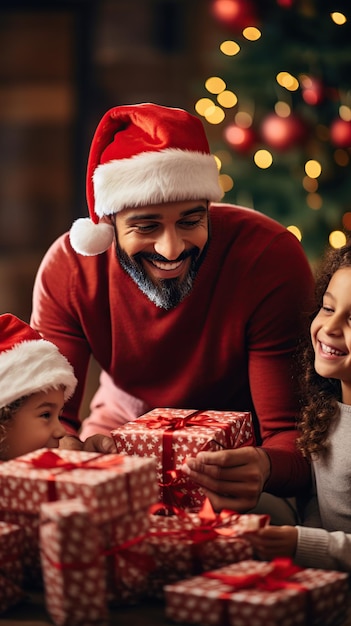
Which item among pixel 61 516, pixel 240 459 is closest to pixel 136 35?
pixel 240 459

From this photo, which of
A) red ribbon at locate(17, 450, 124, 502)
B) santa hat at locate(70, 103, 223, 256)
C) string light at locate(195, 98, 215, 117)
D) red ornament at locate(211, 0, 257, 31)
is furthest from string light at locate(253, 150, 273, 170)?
red ribbon at locate(17, 450, 124, 502)

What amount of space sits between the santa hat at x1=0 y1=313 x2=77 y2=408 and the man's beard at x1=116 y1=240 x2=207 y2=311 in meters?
0.32

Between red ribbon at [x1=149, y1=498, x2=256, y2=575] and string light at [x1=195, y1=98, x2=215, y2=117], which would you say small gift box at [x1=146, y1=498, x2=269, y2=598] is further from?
string light at [x1=195, y1=98, x2=215, y2=117]

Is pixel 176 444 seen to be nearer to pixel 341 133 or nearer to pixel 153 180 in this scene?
pixel 153 180

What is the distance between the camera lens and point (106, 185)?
2025 millimetres

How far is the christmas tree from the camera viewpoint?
323 cm

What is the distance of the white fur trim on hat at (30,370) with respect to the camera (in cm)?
172

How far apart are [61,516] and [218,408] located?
3.20 ft

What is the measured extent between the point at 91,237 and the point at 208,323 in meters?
0.34

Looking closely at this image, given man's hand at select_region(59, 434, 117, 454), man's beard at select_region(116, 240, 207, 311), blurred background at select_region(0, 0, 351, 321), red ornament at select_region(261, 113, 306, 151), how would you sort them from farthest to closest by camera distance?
1. blurred background at select_region(0, 0, 351, 321)
2. red ornament at select_region(261, 113, 306, 151)
3. man's beard at select_region(116, 240, 207, 311)
4. man's hand at select_region(59, 434, 117, 454)

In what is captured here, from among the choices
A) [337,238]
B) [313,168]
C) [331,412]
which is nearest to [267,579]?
[331,412]

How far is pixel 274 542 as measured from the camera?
1.55m

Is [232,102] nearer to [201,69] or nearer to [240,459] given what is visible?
[201,69]

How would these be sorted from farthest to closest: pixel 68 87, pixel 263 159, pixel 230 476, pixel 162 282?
pixel 68 87
pixel 263 159
pixel 162 282
pixel 230 476
